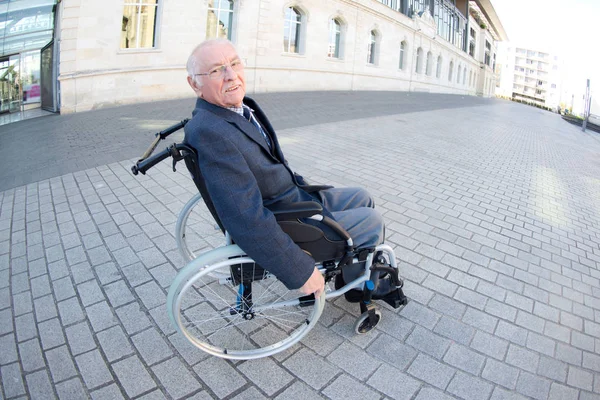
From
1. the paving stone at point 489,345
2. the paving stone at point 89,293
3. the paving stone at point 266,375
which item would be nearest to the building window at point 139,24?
the paving stone at point 89,293

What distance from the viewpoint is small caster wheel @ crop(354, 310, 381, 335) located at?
228 cm

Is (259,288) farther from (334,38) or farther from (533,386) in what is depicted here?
(334,38)

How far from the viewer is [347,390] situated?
1.92 metres

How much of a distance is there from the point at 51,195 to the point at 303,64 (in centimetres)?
1634

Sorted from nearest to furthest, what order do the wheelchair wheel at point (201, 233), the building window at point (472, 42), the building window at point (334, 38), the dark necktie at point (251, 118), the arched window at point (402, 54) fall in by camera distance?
the dark necktie at point (251, 118) → the wheelchair wheel at point (201, 233) → the building window at point (334, 38) → the arched window at point (402, 54) → the building window at point (472, 42)

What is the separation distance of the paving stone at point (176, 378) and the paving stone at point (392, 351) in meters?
1.01

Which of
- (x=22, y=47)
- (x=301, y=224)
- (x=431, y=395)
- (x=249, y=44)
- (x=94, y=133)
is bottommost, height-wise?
(x=431, y=395)

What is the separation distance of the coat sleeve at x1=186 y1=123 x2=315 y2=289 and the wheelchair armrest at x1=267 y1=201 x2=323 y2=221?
0.26ft

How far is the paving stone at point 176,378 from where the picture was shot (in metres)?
1.90

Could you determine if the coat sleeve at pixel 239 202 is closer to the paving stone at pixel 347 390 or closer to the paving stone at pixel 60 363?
the paving stone at pixel 347 390

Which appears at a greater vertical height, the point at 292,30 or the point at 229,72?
the point at 292,30

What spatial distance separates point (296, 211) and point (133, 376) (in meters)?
1.25

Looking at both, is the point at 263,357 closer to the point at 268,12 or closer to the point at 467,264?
the point at 467,264

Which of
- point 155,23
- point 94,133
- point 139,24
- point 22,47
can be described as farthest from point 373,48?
point 94,133
